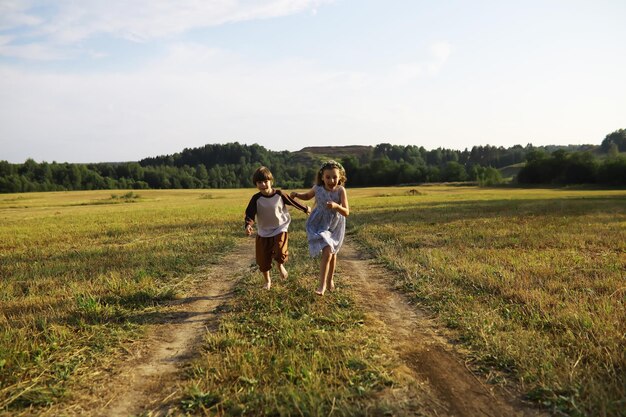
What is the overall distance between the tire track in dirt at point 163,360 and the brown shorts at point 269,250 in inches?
32.3

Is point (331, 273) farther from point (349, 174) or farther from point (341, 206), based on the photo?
point (349, 174)

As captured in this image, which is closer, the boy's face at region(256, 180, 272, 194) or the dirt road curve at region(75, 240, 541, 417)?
the dirt road curve at region(75, 240, 541, 417)

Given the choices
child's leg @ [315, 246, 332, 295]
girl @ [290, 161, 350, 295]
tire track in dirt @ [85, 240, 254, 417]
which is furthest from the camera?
girl @ [290, 161, 350, 295]

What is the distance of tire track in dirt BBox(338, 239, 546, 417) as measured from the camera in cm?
338

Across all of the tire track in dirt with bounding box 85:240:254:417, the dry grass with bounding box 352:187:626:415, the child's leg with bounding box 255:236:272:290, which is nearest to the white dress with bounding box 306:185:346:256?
the child's leg with bounding box 255:236:272:290

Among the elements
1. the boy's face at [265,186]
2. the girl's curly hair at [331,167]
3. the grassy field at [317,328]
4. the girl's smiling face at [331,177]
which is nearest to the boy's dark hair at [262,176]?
the boy's face at [265,186]

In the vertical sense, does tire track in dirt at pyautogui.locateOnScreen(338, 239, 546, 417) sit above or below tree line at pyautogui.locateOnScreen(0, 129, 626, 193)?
below

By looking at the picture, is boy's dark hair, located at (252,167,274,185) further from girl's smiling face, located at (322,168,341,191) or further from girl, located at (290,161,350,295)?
girl's smiling face, located at (322,168,341,191)

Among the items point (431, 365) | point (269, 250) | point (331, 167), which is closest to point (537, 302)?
point (431, 365)

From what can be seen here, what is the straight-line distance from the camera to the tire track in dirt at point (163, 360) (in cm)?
353

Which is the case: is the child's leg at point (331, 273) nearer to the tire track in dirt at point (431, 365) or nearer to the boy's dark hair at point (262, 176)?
the tire track in dirt at point (431, 365)

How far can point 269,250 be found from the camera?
23.4ft

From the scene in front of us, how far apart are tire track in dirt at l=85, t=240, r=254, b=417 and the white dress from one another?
1871 mm

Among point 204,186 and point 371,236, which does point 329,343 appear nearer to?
point 371,236
